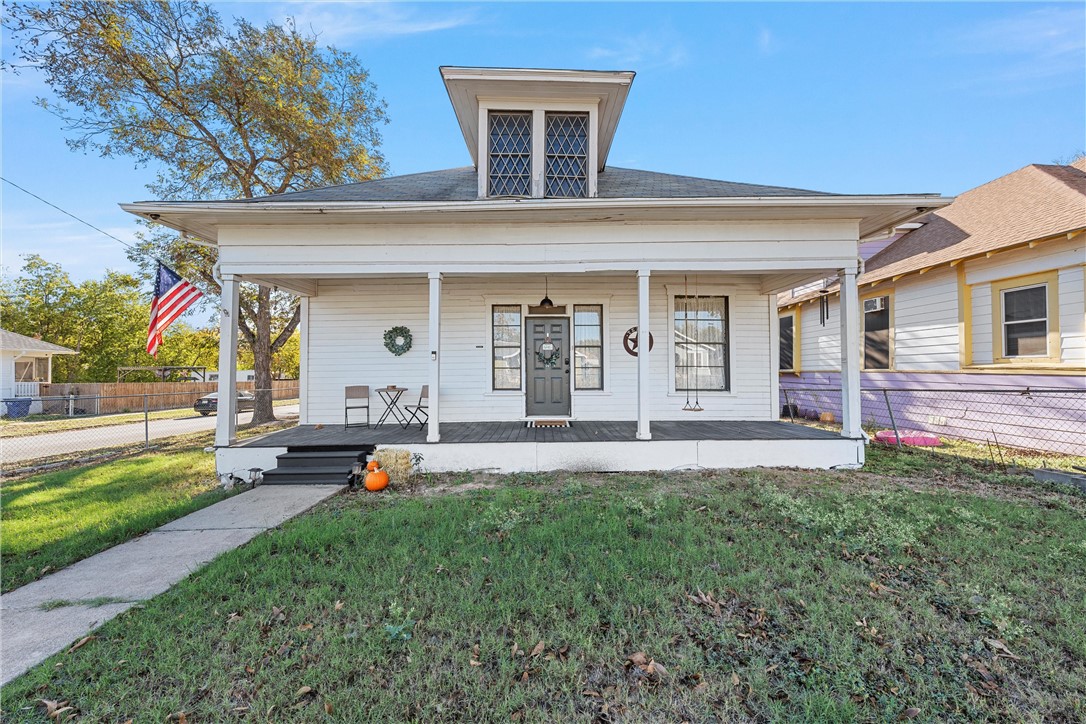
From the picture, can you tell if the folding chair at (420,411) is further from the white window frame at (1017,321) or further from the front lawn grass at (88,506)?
the white window frame at (1017,321)

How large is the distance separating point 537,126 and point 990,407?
9586 mm

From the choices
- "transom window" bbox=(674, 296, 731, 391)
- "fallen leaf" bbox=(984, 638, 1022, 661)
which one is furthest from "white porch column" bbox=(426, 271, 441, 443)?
"fallen leaf" bbox=(984, 638, 1022, 661)

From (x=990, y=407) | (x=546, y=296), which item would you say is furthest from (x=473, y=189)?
(x=990, y=407)

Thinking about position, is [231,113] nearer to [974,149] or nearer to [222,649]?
[222,649]

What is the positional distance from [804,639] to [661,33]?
10.4 m

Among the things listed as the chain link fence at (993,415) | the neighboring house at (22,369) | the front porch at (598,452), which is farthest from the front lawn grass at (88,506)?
the neighboring house at (22,369)

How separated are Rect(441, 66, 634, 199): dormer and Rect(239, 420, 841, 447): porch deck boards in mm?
3977

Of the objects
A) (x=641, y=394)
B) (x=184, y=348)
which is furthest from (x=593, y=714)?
(x=184, y=348)

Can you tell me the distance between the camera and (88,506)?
16.1 feet

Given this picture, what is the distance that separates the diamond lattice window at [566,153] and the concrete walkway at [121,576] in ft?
19.9

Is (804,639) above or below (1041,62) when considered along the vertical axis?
below

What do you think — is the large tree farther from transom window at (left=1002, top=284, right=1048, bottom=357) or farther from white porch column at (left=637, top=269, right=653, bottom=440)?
transom window at (left=1002, top=284, right=1048, bottom=357)

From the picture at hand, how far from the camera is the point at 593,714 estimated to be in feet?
6.31

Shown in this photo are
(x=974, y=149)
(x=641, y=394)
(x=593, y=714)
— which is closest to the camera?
(x=593, y=714)
